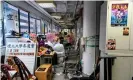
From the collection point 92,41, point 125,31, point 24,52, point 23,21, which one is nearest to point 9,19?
point 24,52

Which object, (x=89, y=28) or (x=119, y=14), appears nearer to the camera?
(x=119, y=14)

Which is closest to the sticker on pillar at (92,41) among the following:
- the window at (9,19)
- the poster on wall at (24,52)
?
the poster on wall at (24,52)

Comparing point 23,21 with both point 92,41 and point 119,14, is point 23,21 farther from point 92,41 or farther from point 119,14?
point 119,14

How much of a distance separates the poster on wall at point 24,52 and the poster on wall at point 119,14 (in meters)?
2.57

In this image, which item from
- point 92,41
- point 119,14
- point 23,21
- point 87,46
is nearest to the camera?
point 119,14

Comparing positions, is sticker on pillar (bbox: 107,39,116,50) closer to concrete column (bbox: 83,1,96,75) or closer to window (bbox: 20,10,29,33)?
concrete column (bbox: 83,1,96,75)

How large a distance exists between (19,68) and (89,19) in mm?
2762

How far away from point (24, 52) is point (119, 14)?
291 cm

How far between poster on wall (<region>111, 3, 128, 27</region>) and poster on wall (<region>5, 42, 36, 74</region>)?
8.42 feet

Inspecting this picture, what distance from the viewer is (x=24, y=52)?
509 centimetres

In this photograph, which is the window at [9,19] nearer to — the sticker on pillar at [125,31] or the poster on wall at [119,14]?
the poster on wall at [119,14]

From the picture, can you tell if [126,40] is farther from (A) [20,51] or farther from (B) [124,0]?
(A) [20,51]

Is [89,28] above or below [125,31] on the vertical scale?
above

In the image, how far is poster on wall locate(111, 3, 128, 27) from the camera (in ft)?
12.0
